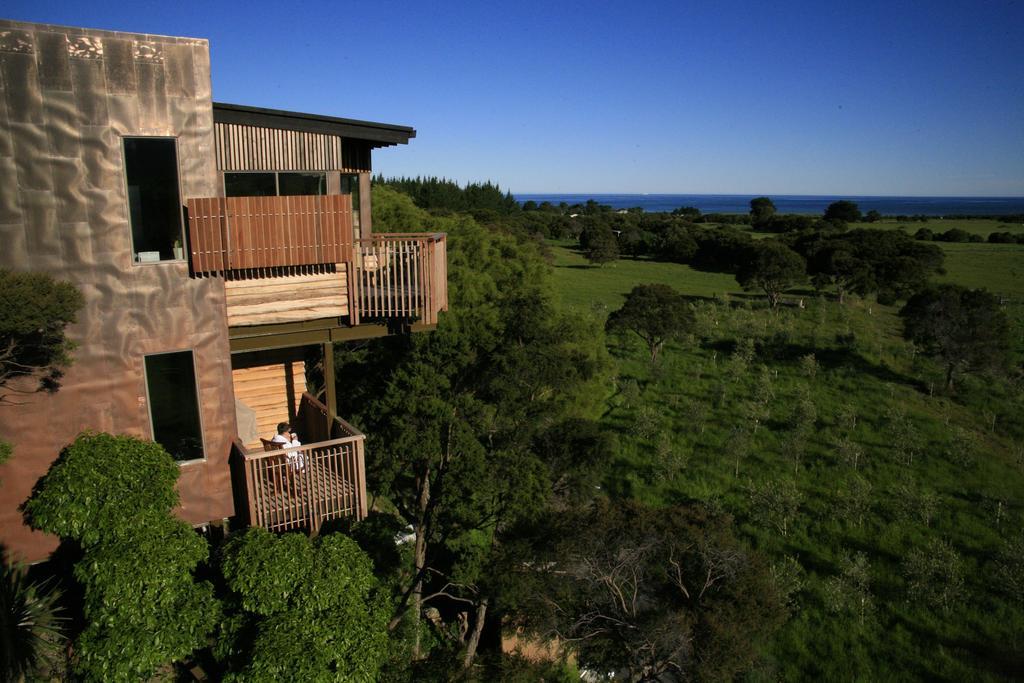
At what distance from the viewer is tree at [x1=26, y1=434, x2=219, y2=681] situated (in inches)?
283

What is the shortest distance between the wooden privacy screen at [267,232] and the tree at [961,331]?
34.0m

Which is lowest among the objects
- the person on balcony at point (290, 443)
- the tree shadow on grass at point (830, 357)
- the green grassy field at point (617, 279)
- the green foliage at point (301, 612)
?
the tree shadow on grass at point (830, 357)

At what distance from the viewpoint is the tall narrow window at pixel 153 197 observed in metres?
8.55

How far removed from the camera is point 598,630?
44.2 ft

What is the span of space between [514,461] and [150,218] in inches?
291

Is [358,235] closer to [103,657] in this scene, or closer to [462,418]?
[462,418]

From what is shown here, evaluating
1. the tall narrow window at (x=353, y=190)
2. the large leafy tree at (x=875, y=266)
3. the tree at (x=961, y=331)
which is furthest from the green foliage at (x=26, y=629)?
the large leafy tree at (x=875, y=266)

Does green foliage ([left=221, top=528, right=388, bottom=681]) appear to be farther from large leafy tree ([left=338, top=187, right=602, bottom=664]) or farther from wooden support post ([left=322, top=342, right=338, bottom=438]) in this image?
large leafy tree ([left=338, top=187, right=602, bottom=664])

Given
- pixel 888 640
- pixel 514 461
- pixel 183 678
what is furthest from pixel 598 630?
pixel 888 640

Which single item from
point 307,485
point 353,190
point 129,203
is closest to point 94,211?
point 129,203

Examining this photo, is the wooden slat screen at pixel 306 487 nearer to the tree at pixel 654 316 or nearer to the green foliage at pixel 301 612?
the green foliage at pixel 301 612

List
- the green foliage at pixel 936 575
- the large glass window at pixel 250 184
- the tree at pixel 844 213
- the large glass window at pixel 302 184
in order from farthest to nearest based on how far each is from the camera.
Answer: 1. the tree at pixel 844 213
2. the green foliage at pixel 936 575
3. the large glass window at pixel 302 184
4. the large glass window at pixel 250 184

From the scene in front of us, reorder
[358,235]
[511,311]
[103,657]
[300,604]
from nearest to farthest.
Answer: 1. [103,657]
2. [300,604]
3. [358,235]
4. [511,311]

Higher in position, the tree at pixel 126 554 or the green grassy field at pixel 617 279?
the tree at pixel 126 554
